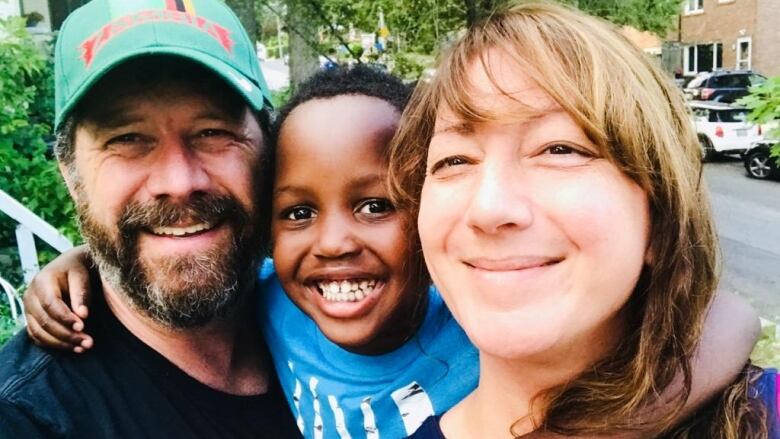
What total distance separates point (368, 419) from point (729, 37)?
3009 centimetres

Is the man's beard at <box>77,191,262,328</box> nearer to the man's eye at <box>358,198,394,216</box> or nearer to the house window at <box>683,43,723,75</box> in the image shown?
the man's eye at <box>358,198,394,216</box>

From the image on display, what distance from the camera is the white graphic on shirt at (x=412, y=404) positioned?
6.29 ft

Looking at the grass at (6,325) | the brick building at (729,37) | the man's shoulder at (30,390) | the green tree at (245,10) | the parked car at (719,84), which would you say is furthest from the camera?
the brick building at (729,37)

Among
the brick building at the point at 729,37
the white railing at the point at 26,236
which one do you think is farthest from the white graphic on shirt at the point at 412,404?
the brick building at the point at 729,37

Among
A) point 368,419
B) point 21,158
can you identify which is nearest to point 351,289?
point 368,419

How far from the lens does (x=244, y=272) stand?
6.97 ft

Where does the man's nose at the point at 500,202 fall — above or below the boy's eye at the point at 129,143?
below

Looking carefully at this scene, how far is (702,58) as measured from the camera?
1181 inches

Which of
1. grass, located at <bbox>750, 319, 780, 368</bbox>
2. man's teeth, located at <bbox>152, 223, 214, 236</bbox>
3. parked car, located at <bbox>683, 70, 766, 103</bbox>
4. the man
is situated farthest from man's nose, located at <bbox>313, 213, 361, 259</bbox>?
parked car, located at <bbox>683, 70, 766, 103</bbox>

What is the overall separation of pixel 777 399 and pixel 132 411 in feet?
4.93

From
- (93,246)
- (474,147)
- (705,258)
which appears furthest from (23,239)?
(705,258)

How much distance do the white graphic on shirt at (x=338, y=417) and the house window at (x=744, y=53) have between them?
94.6 ft

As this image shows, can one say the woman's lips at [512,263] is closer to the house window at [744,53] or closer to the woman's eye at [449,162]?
the woman's eye at [449,162]

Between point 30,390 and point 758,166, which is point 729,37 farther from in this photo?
point 30,390
